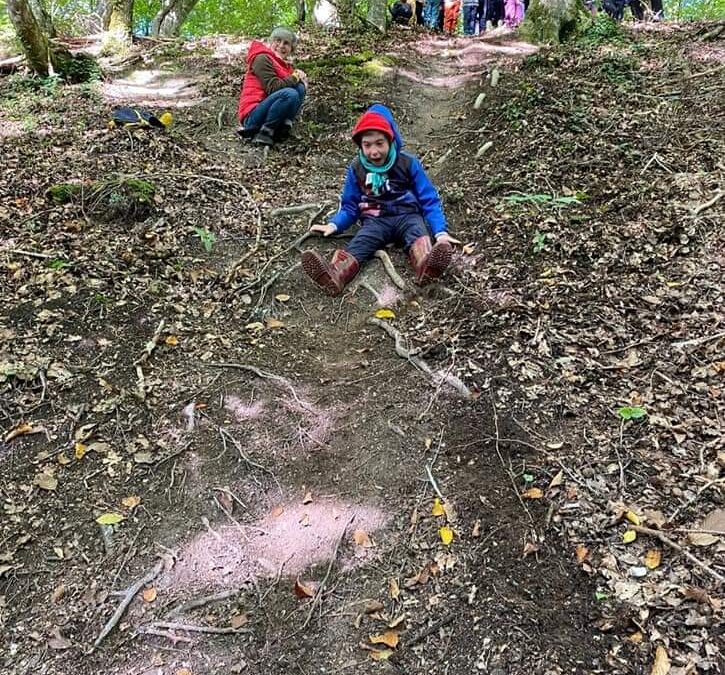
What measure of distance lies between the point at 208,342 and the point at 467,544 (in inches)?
92.7

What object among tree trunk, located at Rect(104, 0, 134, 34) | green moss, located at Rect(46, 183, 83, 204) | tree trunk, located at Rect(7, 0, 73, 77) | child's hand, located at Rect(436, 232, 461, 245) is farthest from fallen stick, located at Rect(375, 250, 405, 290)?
tree trunk, located at Rect(104, 0, 134, 34)

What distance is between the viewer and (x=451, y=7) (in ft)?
44.8

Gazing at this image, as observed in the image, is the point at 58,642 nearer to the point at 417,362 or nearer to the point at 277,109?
the point at 417,362

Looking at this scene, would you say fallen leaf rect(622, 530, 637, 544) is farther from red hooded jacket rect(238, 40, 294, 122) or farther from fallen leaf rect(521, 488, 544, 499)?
red hooded jacket rect(238, 40, 294, 122)

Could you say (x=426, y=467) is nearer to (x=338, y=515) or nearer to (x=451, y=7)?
(x=338, y=515)

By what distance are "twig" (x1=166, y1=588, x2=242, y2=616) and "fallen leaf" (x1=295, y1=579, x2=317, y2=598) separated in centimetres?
27

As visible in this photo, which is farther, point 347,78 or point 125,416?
point 347,78

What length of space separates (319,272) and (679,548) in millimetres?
3084

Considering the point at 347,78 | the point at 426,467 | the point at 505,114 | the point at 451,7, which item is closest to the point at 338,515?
the point at 426,467

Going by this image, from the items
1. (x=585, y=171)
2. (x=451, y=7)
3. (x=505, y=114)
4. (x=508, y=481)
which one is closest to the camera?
(x=508, y=481)

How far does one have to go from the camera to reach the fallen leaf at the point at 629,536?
272cm

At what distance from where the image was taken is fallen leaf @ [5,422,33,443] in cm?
342

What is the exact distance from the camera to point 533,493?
119 inches

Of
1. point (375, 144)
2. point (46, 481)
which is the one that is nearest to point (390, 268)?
point (375, 144)
